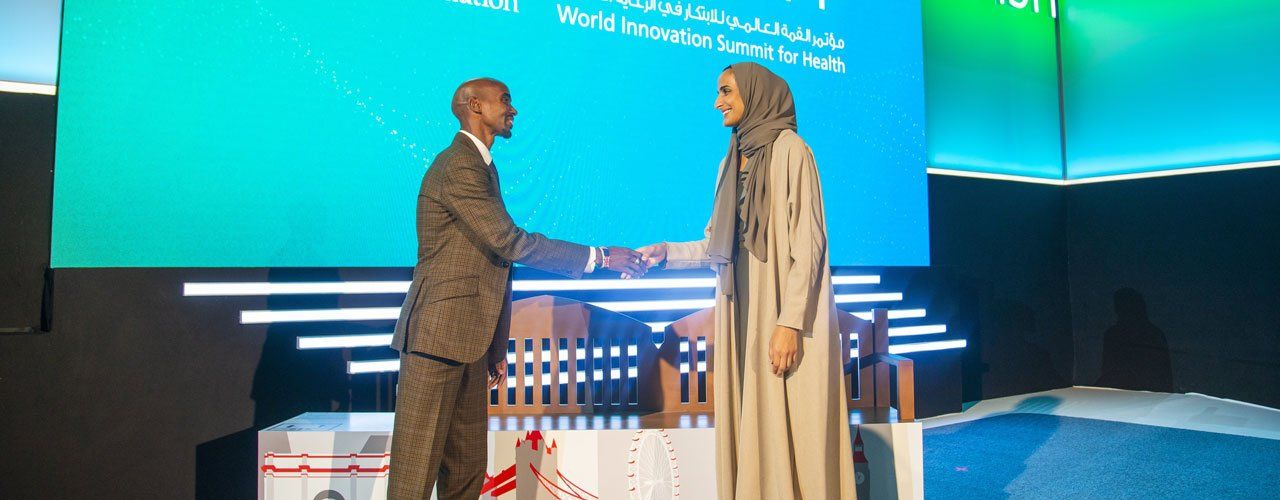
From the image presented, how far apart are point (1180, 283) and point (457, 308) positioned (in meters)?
5.96

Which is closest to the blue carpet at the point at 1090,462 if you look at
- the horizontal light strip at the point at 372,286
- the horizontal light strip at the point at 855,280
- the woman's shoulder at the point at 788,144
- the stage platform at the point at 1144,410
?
the stage platform at the point at 1144,410

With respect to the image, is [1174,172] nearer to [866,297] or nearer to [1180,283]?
[1180,283]

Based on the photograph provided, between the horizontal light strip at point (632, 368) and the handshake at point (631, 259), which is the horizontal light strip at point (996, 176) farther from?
the handshake at point (631, 259)

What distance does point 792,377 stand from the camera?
213cm

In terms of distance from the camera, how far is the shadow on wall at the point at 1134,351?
5.87m

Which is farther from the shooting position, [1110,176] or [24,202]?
[1110,176]

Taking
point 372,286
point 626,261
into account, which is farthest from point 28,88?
point 626,261

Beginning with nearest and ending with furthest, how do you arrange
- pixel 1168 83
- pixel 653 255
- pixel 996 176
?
pixel 653 255 → pixel 996 176 → pixel 1168 83

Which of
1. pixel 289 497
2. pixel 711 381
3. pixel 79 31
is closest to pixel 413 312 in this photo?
pixel 289 497

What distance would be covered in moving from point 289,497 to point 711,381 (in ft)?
5.34

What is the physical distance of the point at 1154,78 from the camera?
5910 millimetres

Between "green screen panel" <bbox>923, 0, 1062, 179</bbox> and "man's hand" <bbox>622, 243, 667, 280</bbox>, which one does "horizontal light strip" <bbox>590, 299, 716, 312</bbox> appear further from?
"green screen panel" <bbox>923, 0, 1062, 179</bbox>

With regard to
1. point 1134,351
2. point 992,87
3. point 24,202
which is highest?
point 992,87

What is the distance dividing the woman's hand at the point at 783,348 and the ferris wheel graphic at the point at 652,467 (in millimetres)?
703
